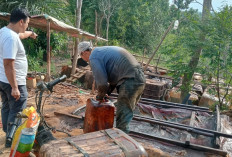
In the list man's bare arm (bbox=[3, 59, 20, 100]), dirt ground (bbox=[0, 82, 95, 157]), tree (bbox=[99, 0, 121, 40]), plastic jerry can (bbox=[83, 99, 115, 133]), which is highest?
tree (bbox=[99, 0, 121, 40])

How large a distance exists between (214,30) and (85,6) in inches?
660

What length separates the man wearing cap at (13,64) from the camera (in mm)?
2736

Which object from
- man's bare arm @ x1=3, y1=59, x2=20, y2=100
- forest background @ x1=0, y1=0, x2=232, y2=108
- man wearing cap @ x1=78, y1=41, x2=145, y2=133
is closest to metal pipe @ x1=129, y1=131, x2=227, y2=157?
man wearing cap @ x1=78, y1=41, x2=145, y2=133

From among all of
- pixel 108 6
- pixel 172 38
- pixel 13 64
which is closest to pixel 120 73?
pixel 13 64

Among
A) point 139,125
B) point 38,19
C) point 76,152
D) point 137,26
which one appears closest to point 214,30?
point 139,125

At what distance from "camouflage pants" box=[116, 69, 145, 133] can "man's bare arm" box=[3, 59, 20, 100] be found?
143cm

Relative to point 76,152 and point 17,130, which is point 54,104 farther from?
point 76,152

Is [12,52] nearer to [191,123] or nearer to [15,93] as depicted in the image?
[15,93]

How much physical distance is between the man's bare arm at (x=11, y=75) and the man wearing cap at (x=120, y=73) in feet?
3.26

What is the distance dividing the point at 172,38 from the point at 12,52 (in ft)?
40.2

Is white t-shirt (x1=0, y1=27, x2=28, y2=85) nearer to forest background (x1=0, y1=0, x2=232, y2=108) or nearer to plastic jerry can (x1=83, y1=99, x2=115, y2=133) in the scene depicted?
plastic jerry can (x1=83, y1=99, x2=115, y2=133)

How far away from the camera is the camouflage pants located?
316cm

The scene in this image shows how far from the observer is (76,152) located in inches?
81.1

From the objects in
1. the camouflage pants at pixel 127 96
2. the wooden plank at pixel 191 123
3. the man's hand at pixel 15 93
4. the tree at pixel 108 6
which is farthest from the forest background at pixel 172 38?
the man's hand at pixel 15 93
